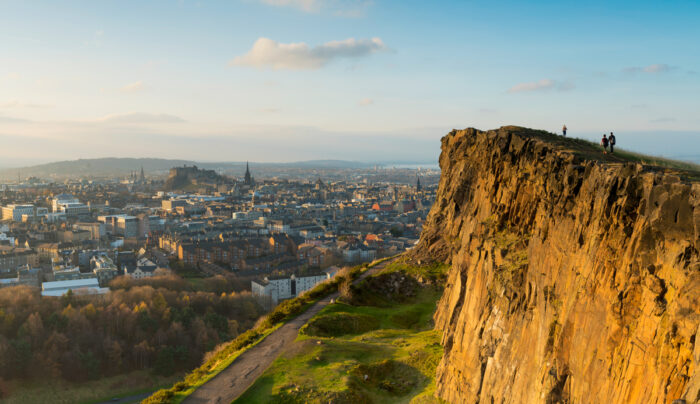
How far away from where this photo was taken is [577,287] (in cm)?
1261

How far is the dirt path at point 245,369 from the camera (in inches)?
904

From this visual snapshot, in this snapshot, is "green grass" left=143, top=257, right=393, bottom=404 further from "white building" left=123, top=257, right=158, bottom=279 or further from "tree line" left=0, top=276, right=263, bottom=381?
"white building" left=123, top=257, right=158, bottom=279

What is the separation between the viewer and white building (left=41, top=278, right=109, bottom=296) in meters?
69.8

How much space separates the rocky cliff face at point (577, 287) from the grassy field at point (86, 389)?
41826mm

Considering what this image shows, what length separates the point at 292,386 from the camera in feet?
74.9

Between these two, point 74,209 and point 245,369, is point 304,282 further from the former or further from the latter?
point 74,209

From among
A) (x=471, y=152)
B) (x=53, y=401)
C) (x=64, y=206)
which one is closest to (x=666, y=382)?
(x=471, y=152)

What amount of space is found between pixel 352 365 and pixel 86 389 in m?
39.3

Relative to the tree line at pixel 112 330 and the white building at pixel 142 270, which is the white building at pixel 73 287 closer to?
the tree line at pixel 112 330

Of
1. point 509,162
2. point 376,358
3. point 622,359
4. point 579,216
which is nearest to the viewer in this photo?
point 622,359

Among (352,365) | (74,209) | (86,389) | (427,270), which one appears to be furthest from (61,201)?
(352,365)

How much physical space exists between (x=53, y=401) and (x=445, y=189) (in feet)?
135

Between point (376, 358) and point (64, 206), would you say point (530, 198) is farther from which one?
point (64, 206)

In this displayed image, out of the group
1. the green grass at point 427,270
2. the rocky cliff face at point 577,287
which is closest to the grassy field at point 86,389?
the green grass at point 427,270
